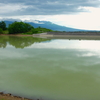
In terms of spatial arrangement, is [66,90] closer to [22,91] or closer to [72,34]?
[22,91]

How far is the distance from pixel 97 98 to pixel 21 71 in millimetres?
3631

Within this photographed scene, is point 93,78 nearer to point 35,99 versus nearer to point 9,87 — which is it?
point 35,99

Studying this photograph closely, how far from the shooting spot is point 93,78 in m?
5.62

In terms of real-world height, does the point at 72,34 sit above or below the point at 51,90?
above

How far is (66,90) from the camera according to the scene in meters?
4.54

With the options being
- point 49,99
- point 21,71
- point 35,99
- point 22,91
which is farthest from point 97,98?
point 21,71

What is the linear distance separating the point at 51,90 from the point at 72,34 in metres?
34.0

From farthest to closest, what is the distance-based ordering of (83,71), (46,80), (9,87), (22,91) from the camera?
(83,71), (46,80), (9,87), (22,91)

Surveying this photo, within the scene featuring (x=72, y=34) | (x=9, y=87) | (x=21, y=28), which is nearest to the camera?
(x=9, y=87)

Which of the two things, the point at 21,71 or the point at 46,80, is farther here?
the point at 21,71

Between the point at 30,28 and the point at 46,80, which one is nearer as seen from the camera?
the point at 46,80

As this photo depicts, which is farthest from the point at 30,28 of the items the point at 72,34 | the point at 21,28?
the point at 72,34

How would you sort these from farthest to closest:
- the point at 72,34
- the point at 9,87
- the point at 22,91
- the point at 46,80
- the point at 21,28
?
the point at 21,28 < the point at 72,34 < the point at 46,80 < the point at 9,87 < the point at 22,91

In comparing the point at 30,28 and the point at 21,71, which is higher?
the point at 30,28
